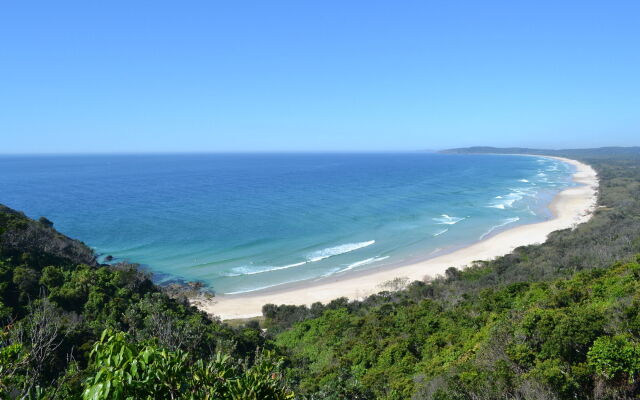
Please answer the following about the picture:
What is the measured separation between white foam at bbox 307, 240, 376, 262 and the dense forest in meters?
10.1

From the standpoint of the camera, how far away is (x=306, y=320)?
25312 millimetres

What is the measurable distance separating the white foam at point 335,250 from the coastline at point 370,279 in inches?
213

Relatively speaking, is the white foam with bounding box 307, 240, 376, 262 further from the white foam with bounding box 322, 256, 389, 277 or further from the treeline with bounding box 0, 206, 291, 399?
the treeline with bounding box 0, 206, 291, 399

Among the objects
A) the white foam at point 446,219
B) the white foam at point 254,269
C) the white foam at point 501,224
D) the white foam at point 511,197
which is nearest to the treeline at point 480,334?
the white foam at point 254,269

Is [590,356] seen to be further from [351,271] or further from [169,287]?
[169,287]

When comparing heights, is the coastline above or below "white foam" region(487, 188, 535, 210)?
below

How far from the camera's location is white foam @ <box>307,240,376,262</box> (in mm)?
41062

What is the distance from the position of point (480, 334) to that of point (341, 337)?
28.1 feet

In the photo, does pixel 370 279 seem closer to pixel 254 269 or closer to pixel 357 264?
pixel 357 264

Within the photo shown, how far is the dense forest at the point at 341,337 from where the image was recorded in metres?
4.47

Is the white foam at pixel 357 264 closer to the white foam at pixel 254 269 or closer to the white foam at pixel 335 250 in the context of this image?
the white foam at pixel 335 250

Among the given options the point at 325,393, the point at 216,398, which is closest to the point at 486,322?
the point at 325,393

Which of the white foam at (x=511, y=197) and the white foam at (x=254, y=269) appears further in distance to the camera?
the white foam at (x=511, y=197)

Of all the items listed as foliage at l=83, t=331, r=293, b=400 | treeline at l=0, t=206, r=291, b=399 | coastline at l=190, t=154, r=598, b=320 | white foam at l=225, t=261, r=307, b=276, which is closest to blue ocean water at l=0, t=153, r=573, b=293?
white foam at l=225, t=261, r=307, b=276
